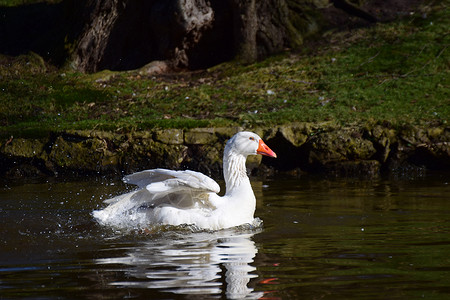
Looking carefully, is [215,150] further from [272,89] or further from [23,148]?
[23,148]

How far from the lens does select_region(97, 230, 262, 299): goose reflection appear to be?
4371 millimetres

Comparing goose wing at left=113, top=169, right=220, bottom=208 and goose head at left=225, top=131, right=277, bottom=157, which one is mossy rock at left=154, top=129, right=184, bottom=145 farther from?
goose wing at left=113, top=169, right=220, bottom=208

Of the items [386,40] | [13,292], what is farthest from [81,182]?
[386,40]

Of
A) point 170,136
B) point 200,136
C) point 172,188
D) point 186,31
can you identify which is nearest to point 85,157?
point 170,136

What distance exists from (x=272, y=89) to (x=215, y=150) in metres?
3.51

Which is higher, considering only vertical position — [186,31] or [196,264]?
[186,31]

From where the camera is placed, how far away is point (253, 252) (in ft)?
18.4

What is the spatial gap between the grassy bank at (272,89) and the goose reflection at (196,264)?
18.6 ft

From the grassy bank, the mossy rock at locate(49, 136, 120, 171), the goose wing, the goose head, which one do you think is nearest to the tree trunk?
the grassy bank

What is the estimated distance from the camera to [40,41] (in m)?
18.6

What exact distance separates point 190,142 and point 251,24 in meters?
5.77

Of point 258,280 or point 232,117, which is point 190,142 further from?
point 258,280

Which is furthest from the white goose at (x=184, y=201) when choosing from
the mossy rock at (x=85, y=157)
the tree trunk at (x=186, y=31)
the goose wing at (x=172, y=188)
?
the tree trunk at (x=186, y=31)

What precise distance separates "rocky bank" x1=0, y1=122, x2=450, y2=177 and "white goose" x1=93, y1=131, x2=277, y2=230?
12.3 feet
